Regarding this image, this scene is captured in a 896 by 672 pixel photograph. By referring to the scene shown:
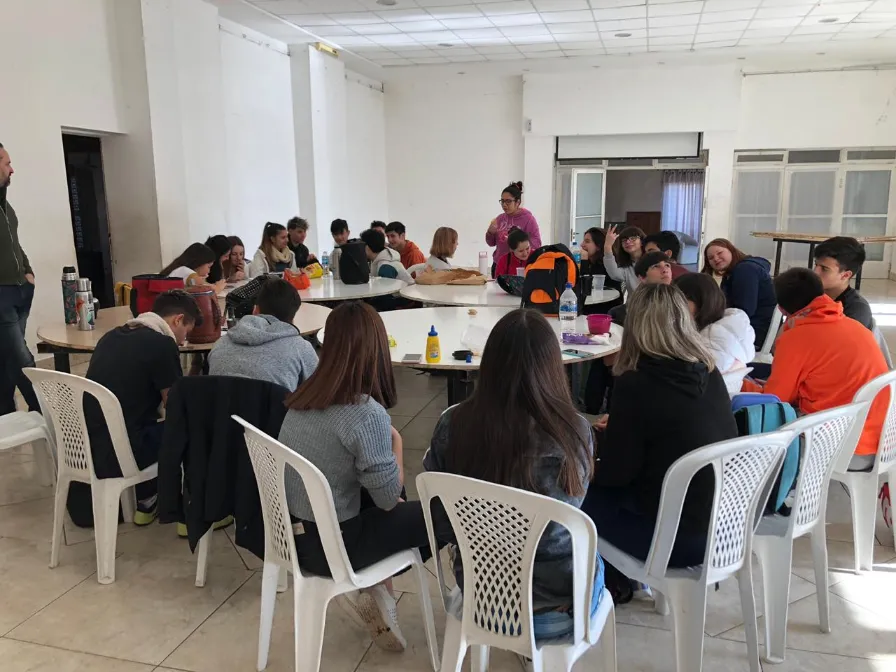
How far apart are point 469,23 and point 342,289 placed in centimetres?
439

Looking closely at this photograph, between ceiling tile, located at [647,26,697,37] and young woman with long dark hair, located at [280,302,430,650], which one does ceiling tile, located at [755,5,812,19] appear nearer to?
ceiling tile, located at [647,26,697,37]

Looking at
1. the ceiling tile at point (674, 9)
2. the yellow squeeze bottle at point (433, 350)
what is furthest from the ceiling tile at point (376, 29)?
the yellow squeeze bottle at point (433, 350)

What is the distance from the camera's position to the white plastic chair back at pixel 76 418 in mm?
2395

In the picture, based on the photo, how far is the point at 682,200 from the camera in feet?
42.3

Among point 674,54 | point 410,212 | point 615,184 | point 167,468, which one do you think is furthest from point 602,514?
point 615,184

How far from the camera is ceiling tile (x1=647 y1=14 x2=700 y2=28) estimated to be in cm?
769

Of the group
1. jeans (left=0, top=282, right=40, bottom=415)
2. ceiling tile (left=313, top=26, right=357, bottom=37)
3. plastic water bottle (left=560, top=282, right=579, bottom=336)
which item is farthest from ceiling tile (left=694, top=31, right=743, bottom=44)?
jeans (left=0, top=282, right=40, bottom=415)

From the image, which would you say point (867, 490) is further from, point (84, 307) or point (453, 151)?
point (453, 151)

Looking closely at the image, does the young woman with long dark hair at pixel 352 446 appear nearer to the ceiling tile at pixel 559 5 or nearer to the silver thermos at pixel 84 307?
the silver thermos at pixel 84 307

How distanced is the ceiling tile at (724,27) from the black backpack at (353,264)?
17.4 ft

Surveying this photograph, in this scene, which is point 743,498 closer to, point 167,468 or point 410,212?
point 167,468

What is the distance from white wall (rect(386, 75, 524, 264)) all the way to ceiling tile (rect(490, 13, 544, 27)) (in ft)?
11.1

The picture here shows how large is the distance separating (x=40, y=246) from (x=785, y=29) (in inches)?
330

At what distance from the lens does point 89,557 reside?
8.95 ft
